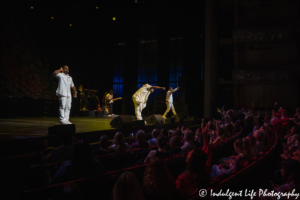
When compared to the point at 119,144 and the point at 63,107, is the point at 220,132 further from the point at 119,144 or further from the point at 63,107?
the point at 63,107

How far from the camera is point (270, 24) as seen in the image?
Answer: 16656mm

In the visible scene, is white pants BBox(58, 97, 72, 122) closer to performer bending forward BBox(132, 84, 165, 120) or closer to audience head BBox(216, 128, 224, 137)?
performer bending forward BBox(132, 84, 165, 120)

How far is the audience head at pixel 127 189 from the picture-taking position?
164 centimetres

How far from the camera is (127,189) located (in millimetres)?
1644

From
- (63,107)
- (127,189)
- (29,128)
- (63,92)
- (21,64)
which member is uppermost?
(21,64)

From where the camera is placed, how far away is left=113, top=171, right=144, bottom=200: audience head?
1.64 meters

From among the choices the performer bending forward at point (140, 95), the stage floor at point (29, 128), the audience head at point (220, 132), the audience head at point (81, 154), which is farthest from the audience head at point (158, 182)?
the performer bending forward at point (140, 95)

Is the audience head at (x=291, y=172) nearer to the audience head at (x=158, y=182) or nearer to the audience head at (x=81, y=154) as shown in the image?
the audience head at (x=158, y=182)

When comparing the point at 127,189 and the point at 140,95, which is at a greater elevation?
the point at 140,95

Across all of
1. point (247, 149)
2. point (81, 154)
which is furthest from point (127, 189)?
point (247, 149)

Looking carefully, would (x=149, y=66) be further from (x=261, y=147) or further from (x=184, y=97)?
(x=261, y=147)

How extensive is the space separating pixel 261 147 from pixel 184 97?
1114 cm

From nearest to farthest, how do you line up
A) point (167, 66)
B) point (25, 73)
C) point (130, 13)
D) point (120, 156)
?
point (120, 156)
point (25, 73)
point (167, 66)
point (130, 13)

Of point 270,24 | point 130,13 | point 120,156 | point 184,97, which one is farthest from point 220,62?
point 120,156
